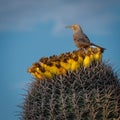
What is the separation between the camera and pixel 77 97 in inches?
221

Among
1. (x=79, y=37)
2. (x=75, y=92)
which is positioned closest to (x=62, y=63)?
(x=75, y=92)

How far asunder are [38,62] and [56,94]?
65 centimetres

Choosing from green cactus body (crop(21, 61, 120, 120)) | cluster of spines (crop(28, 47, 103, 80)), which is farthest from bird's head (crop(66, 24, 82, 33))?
green cactus body (crop(21, 61, 120, 120))

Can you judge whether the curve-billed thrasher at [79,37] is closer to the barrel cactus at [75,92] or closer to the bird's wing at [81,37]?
the bird's wing at [81,37]

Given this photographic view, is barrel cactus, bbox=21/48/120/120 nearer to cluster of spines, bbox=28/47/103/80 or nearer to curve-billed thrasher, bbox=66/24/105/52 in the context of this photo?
cluster of spines, bbox=28/47/103/80

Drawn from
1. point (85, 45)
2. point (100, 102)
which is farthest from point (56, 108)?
point (85, 45)

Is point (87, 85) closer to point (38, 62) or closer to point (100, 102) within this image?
point (100, 102)

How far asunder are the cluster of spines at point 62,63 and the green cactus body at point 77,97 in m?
0.06

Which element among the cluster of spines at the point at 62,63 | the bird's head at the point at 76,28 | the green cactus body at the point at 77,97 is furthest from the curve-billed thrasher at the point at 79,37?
the green cactus body at the point at 77,97

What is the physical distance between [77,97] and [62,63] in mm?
525

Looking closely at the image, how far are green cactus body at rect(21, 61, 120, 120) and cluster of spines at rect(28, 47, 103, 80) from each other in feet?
0.20

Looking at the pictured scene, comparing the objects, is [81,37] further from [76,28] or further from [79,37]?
[76,28]

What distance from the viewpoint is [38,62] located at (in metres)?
6.19

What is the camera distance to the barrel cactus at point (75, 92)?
18.5ft
